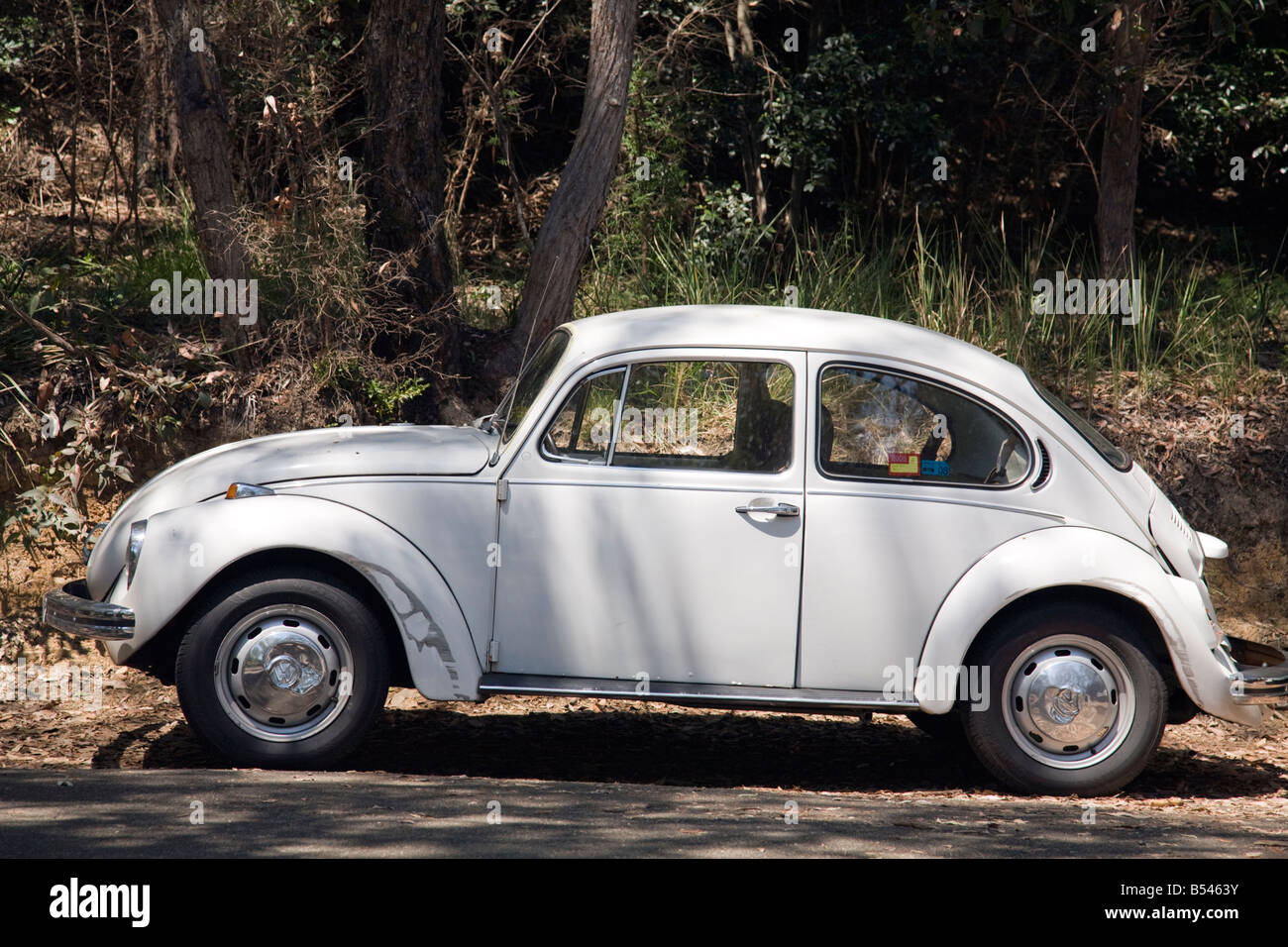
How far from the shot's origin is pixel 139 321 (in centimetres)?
895

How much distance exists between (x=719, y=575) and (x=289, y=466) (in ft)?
5.98

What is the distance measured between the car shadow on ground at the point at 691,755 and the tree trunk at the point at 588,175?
3.35 meters

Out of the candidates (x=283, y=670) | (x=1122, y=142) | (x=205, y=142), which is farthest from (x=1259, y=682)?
(x=205, y=142)

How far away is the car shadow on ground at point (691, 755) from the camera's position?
18.7ft

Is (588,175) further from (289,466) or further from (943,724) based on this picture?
(943,724)

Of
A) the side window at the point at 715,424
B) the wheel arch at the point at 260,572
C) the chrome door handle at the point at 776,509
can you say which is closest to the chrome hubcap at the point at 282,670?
the wheel arch at the point at 260,572

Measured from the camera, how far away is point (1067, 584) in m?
5.02

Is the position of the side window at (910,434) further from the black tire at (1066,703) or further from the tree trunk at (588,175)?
the tree trunk at (588,175)

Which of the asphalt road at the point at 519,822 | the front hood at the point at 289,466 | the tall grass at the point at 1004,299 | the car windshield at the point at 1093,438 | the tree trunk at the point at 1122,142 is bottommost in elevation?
the asphalt road at the point at 519,822

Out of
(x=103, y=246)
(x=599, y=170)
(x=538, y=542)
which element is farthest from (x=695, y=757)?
(x=103, y=246)

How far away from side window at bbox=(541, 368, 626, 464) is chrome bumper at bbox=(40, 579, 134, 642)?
178cm

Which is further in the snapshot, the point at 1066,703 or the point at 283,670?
the point at 1066,703

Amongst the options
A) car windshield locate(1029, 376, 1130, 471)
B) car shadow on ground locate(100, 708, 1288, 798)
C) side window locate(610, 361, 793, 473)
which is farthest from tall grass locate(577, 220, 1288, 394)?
side window locate(610, 361, 793, 473)

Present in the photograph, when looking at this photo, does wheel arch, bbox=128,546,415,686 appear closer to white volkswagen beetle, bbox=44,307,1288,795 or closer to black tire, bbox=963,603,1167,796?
white volkswagen beetle, bbox=44,307,1288,795
